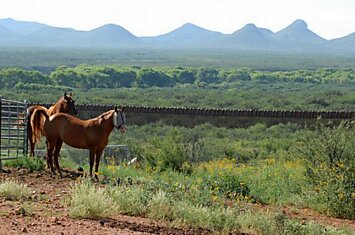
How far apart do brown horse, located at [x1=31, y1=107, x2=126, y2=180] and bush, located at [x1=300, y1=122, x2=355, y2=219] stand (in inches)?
145

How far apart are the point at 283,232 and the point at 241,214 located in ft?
3.53

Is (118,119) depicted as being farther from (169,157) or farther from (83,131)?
(169,157)

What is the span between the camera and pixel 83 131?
46.5ft

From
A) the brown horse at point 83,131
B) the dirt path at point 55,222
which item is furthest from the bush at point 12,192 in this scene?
the brown horse at point 83,131

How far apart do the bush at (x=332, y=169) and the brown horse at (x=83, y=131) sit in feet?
12.1

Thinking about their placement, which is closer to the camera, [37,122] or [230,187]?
[230,187]

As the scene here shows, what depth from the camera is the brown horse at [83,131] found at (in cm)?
1399

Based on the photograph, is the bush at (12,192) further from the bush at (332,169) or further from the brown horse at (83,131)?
the bush at (332,169)

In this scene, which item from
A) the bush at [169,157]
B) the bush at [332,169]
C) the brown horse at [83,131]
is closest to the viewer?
the bush at [332,169]

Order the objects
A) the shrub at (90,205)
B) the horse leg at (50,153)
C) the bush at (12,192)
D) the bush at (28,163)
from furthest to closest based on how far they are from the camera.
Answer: the bush at (28,163) → the horse leg at (50,153) → the bush at (12,192) → the shrub at (90,205)

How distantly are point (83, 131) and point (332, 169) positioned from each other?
4673 mm

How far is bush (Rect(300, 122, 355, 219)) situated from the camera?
12.8 meters

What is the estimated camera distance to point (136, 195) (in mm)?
10672

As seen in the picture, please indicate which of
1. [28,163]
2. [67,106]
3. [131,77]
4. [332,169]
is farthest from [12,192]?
[131,77]
